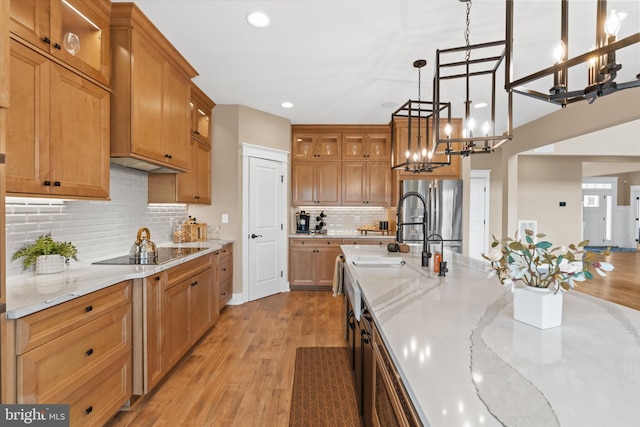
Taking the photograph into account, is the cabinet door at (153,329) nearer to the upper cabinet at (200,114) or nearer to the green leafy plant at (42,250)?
the green leafy plant at (42,250)

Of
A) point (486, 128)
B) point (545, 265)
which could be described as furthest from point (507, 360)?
point (486, 128)

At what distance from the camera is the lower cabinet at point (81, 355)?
132 cm

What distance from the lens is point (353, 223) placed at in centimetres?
553

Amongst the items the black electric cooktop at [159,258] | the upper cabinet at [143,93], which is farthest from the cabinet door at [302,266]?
the upper cabinet at [143,93]

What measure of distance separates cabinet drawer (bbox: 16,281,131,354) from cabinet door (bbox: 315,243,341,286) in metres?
3.28

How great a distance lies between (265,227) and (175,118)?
2.06 m

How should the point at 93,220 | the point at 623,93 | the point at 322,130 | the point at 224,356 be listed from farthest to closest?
the point at 322,130 → the point at 623,93 → the point at 224,356 → the point at 93,220

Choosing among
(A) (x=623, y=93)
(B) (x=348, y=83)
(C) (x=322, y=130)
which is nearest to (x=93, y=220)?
(B) (x=348, y=83)

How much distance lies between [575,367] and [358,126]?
475cm

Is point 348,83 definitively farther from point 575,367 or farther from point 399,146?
point 575,367

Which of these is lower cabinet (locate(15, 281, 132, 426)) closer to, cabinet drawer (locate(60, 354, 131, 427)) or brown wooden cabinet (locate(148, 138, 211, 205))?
cabinet drawer (locate(60, 354, 131, 427))

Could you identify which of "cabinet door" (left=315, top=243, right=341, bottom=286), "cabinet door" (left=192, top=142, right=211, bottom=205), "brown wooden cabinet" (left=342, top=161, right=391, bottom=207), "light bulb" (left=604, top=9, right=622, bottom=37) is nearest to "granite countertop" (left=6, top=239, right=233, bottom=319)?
"cabinet door" (left=192, top=142, right=211, bottom=205)

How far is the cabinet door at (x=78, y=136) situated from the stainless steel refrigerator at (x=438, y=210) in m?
3.86

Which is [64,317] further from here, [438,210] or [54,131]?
[438,210]
